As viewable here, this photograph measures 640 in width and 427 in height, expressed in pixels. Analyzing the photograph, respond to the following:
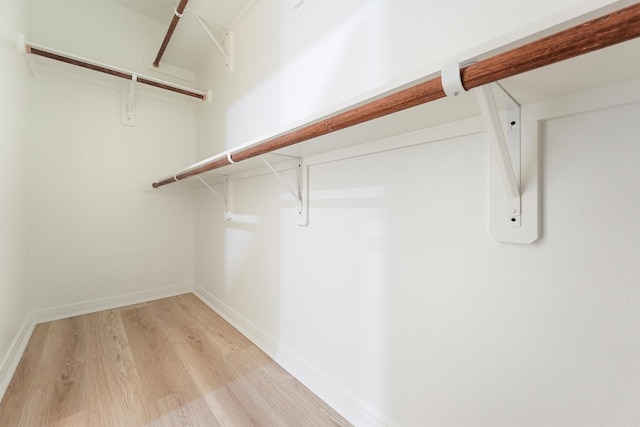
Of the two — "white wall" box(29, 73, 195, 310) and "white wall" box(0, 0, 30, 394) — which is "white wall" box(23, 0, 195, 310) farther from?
"white wall" box(0, 0, 30, 394)

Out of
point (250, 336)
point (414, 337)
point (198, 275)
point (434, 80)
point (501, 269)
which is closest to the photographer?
point (434, 80)

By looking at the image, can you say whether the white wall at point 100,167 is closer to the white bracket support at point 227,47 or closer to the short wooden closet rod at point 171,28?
the short wooden closet rod at point 171,28

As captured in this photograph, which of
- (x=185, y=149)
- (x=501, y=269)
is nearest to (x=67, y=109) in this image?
(x=185, y=149)

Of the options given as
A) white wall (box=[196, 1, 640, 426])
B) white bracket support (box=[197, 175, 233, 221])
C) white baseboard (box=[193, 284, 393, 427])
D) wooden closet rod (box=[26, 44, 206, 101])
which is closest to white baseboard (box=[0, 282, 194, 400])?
white baseboard (box=[193, 284, 393, 427])

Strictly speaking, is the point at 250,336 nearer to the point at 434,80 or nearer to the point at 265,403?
the point at 265,403

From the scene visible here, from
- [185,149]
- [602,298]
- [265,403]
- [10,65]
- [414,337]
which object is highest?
[10,65]

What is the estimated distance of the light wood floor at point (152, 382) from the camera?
0.96 metres

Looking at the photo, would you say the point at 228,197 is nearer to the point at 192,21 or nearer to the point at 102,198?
the point at 102,198

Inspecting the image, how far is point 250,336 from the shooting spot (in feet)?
4.89

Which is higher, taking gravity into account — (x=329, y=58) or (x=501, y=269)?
(x=329, y=58)

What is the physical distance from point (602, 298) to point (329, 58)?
40.4 inches

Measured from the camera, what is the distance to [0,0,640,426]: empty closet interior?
49cm

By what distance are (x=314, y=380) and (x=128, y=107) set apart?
2173mm

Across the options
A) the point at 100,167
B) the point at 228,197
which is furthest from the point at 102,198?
the point at 228,197
